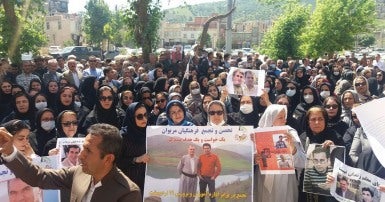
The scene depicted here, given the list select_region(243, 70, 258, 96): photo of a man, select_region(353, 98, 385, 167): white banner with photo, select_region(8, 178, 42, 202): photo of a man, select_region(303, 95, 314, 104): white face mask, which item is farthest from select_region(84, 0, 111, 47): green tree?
select_region(353, 98, 385, 167): white banner with photo

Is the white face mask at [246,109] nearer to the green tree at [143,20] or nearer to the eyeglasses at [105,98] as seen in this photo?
the eyeglasses at [105,98]

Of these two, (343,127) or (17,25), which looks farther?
(17,25)

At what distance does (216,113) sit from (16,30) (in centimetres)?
810

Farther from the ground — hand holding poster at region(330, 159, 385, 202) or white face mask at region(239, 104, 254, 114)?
white face mask at region(239, 104, 254, 114)

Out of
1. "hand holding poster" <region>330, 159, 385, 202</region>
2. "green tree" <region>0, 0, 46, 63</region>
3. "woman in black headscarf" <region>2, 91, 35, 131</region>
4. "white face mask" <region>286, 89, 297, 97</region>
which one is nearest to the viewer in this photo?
"hand holding poster" <region>330, 159, 385, 202</region>

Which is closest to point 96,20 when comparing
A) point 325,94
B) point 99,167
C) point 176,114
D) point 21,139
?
point 325,94

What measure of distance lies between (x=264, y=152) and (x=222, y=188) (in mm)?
475

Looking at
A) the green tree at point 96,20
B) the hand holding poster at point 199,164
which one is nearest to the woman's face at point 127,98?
the hand holding poster at point 199,164

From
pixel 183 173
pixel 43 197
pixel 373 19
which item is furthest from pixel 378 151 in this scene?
pixel 373 19

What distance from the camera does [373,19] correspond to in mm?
23141

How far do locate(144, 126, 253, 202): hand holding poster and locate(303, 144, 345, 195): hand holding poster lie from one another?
49 cm

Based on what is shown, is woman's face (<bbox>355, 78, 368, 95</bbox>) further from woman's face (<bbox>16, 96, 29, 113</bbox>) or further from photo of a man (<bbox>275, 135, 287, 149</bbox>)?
woman's face (<bbox>16, 96, 29, 113</bbox>)

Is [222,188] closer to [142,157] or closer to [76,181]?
[142,157]

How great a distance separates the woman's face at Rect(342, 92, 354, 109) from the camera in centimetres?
570
